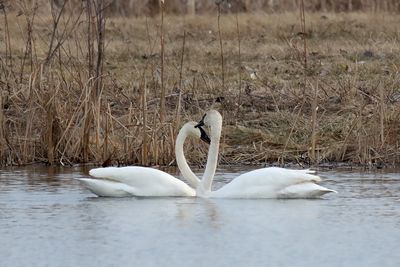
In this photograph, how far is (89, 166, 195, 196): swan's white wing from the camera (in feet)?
36.4

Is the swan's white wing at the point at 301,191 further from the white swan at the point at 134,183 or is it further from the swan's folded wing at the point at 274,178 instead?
the white swan at the point at 134,183

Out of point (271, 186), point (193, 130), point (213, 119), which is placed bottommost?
point (271, 186)

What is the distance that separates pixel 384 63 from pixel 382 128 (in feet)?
18.2

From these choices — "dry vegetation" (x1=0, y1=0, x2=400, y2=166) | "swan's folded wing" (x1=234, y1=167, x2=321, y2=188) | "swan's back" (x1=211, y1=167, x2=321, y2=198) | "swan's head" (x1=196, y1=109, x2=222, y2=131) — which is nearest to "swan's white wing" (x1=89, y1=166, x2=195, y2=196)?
"swan's back" (x1=211, y1=167, x2=321, y2=198)

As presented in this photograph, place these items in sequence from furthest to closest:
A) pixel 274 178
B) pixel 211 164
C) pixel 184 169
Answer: pixel 184 169, pixel 211 164, pixel 274 178

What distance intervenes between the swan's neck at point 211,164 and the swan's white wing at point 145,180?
176mm

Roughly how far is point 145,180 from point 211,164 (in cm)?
63

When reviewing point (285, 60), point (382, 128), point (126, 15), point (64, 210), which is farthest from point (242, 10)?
point (64, 210)

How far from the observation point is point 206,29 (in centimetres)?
2458

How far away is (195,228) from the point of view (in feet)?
31.9

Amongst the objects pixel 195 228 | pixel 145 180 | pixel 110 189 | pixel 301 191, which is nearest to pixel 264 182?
pixel 301 191

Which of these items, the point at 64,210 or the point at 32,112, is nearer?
the point at 64,210

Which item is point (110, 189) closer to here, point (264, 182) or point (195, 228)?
point (264, 182)

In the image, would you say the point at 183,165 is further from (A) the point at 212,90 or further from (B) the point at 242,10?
(B) the point at 242,10
